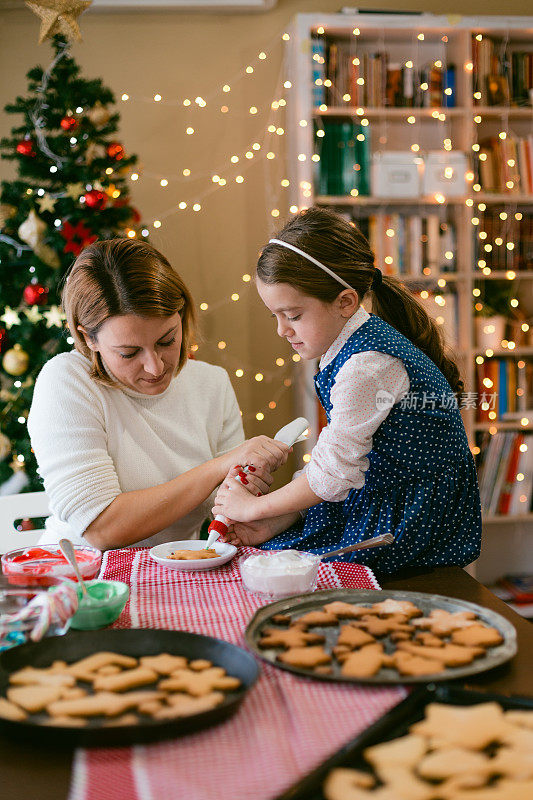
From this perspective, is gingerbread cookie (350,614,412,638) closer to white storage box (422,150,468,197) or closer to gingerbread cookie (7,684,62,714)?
gingerbread cookie (7,684,62,714)

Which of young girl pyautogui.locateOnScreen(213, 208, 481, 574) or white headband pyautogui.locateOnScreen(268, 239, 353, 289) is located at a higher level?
white headband pyautogui.locateOnScreen(268, 239, 353, 289)

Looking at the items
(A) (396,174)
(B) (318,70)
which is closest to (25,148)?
(B) (318,70)

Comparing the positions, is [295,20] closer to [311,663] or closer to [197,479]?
[197,479]

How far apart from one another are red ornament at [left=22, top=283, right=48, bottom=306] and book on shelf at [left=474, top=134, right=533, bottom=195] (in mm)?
2015

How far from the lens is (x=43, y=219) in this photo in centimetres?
293

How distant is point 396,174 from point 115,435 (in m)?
2.18

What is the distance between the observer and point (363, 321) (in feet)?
5.16

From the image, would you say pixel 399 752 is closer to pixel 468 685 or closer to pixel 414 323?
pixel 468 685

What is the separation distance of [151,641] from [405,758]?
36 cm

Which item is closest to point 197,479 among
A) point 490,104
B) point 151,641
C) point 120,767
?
point 151,641

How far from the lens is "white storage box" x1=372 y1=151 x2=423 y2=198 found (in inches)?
132

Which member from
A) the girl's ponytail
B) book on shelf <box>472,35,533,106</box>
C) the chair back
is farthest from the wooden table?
book on shelf <box>472,35,533,106</box>

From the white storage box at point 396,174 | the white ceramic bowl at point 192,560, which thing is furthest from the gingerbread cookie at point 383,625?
the white storage box at point 396,174

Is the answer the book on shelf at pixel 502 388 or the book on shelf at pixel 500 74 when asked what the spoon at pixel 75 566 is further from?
the book on shelf at pixel 500 74
